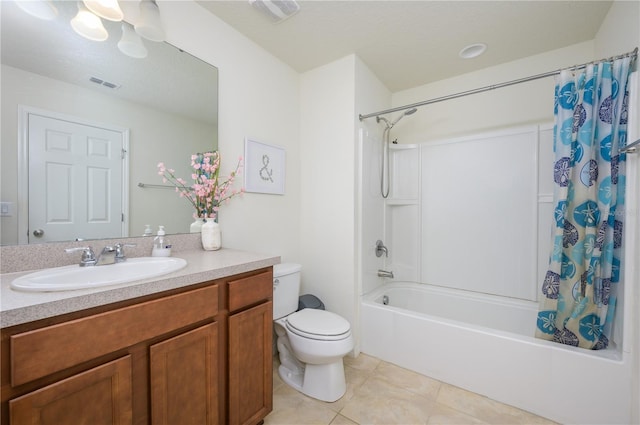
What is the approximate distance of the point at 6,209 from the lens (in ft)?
3.37

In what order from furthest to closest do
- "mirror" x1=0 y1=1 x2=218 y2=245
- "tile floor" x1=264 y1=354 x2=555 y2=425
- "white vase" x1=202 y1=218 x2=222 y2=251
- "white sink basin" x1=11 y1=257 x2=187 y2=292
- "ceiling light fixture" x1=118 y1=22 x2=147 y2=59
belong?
"white vase" x1=202 y1=218 x2=222 y2=251 < "tile floor" x1=264 y1=354 x2=555 y2=425 < "ceiling light fixture" x1=118 y1=22 x2=147 y2=59 < "mirror" x1=0 y1=1 x2=218 y2=245 < "white sink basin" x1=11 y1=257 x2=187 y2=292

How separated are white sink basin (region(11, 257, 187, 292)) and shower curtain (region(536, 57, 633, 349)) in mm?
2051

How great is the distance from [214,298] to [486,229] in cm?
231

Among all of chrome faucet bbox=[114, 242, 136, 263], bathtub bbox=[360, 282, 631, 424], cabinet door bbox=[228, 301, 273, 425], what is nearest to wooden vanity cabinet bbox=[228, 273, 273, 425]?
cabinet door bbox=[228, 301, 273, 425]

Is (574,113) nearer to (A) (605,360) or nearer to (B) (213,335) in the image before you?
(A) (605,360)

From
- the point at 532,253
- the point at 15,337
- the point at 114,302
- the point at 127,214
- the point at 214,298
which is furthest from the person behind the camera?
the point at 532,253

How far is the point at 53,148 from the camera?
1.12 meters

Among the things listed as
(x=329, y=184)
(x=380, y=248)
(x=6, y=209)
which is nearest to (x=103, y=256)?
(x=6, y=209)

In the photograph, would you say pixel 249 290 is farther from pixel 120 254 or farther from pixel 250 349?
pixel 120 254

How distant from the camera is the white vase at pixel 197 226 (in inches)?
62.9

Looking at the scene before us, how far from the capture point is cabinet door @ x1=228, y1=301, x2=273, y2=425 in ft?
3.92

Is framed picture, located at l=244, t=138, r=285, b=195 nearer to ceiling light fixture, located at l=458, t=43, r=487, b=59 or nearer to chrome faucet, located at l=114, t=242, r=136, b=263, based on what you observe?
chrome faucet, located at l=114, t=242, r=136, b=263

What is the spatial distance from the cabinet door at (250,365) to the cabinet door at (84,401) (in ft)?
1.33

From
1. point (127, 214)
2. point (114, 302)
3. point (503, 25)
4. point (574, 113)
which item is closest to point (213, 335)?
point (114, 302)
